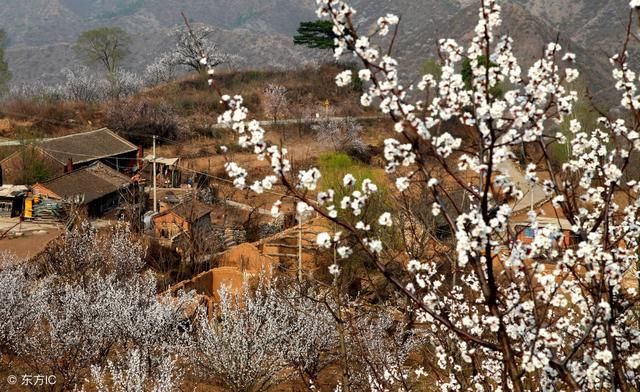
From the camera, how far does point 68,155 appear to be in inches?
1361

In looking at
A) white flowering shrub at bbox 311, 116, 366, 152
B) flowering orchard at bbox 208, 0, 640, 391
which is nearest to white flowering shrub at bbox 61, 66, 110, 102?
white flowering shrub at bbox 311, 116, 366, 152

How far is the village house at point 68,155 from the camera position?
1302 inches

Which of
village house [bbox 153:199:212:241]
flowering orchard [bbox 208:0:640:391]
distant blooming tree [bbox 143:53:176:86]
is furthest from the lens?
distant blooming tree [bbox 143:53:176:86]

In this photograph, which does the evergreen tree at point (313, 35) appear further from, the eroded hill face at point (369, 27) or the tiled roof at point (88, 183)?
the tiled roof at point (88, 183)

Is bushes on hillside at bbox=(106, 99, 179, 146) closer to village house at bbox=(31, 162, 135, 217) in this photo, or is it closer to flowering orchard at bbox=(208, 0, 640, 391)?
village house at bbox=(31, 162, 135, 217)

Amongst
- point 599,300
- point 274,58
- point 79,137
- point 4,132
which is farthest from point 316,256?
point 274,58

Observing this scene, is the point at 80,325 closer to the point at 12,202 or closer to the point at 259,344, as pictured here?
the point at 259,344

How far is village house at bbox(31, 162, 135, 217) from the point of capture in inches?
1085

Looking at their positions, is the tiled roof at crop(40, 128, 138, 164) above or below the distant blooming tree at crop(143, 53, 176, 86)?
below

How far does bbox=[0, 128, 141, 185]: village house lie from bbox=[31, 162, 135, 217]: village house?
1.69 m

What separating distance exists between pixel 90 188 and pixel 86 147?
7.85m

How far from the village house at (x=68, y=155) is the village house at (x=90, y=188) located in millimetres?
1688

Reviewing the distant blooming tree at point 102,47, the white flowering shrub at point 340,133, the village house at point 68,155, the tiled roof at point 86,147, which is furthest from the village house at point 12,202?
the distant blooming tree at point 102,47

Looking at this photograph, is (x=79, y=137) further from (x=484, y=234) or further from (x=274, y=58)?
(x=274, y=58)
